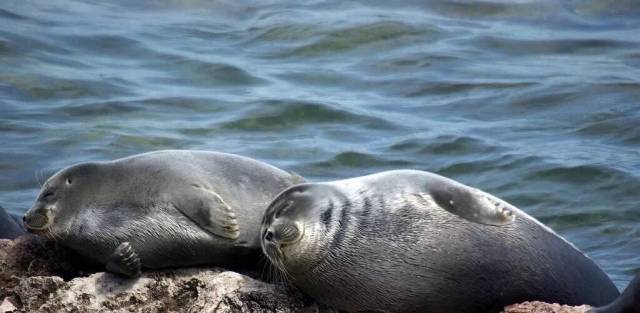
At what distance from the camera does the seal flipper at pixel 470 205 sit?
5531 mm

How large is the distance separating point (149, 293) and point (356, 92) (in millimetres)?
8059

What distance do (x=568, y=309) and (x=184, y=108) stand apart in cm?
840

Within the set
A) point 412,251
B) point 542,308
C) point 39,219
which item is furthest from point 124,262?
point 542,308

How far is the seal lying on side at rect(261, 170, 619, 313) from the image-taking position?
17.7ft

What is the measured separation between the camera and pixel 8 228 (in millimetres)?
7312

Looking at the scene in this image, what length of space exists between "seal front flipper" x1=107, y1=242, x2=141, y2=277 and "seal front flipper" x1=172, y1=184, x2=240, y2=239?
0.30m

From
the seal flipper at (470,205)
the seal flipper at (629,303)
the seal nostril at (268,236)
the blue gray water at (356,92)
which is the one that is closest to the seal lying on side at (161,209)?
the seal nostril at (268,236)

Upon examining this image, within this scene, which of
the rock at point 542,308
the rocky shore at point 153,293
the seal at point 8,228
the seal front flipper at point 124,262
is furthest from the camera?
the seal at point 8,228

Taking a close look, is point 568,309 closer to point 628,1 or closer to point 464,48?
point 464,48

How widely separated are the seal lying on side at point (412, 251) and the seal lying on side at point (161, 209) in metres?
0.28

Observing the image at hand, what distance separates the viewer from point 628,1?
15.6m

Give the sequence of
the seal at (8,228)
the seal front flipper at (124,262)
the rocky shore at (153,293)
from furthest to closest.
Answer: the seal at (8,228)
the seal front flipper at (124,262)
the rocky shore at (153,293)

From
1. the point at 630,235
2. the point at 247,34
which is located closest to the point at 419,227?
the point at 630,235

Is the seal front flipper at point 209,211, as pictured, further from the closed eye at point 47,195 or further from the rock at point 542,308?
the rock at point 542,308
